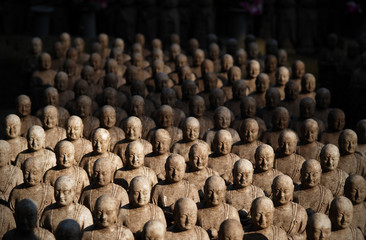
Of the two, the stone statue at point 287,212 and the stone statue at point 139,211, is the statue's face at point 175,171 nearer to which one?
the stone statue at point 139,211

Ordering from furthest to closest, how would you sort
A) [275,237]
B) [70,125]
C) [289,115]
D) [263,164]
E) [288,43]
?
1. [288,43]
2. [289,115]
3. [70,125]
4. [263,164]
5. [275,237]

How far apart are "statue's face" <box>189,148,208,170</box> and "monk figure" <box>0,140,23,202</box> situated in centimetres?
210

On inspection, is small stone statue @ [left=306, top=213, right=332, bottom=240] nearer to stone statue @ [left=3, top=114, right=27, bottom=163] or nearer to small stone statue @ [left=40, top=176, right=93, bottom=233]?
small stone statue @ [left=40, top=176, right=93, bottom=233]

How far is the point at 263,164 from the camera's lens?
11.0m

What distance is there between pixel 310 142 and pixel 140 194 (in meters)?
3.21

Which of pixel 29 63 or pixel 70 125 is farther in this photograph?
pixel 29 63

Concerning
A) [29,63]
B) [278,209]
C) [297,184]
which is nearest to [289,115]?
[297,184]

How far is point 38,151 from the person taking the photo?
11.5 m

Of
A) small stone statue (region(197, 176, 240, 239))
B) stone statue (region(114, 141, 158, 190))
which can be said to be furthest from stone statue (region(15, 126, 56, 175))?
small stone statue (region(197, 176, 240, 239))

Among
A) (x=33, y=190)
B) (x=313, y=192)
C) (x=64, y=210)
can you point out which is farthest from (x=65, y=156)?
(x=313, y=192)

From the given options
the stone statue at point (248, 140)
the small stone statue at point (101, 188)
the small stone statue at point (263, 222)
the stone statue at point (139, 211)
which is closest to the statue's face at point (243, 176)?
the small stone statue at point (263, 222)

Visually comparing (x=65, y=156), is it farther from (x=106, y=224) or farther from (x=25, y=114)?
(x=25, y=114)

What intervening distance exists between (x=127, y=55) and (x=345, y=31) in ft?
21.1

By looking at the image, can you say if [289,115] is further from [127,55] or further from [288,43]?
[288,43]
